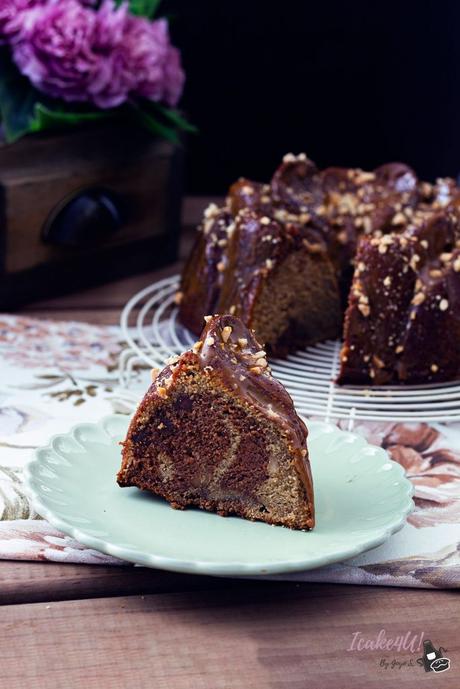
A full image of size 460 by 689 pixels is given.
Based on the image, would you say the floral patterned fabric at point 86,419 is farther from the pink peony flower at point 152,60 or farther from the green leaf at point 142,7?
the green leaf at point 142,7

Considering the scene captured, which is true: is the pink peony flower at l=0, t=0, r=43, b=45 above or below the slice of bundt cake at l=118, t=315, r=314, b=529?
above

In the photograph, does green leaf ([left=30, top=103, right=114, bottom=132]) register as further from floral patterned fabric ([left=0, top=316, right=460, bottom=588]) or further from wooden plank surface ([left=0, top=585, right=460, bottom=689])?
wooden plank surface ([left=0, top=585, right=460, bottom=689])

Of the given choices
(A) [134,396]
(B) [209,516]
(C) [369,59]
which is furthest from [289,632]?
(C) [369,59]

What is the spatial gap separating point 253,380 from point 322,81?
7.06ft

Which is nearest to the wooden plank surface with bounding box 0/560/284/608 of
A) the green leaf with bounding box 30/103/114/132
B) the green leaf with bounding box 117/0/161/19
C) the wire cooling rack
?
the wire cooling rack

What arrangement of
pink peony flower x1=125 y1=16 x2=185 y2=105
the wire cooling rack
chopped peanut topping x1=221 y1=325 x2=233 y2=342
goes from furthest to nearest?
pink peony flower x1=125 y1=16 x2=185 y2=105
the wire cooling rack
chopped peanut topping x1=221 y1=325 x2=233 y2=342

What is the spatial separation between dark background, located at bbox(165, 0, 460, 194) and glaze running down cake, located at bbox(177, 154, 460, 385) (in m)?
0.91

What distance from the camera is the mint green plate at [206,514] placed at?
1.35 metres

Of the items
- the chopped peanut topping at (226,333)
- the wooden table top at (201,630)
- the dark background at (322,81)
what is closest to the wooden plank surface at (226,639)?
the wooden table top at (201,630)

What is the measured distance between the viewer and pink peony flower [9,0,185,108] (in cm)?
254

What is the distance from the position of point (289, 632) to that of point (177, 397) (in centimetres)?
39

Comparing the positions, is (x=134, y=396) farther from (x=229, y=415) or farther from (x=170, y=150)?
(x=170, y=150)

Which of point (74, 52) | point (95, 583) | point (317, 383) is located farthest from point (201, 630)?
point (74, 52)

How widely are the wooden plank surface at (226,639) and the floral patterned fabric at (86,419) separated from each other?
57 millimetres
